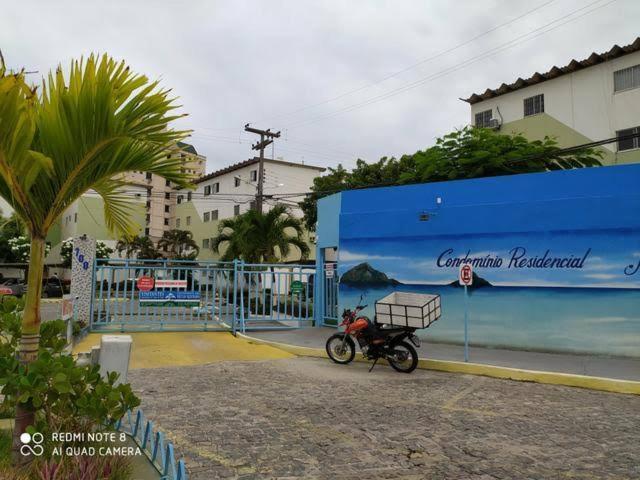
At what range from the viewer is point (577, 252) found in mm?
10977

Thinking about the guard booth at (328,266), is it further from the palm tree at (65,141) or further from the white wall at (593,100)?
the white wall at (593,100)

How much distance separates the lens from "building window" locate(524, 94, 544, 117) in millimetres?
24312

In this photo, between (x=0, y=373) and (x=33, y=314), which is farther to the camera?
(x=33, y=314)

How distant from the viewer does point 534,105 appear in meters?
24.6

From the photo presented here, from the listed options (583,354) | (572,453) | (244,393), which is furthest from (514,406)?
(583,354)

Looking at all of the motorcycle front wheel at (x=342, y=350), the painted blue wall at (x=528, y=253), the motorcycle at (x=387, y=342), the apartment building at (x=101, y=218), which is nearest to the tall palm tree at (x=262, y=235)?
the apartment building at (x=101, y=218)

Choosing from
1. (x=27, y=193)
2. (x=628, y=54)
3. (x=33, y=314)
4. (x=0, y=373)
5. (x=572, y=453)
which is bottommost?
(x=572, y=453)

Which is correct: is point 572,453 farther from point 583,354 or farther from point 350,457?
point 583,354

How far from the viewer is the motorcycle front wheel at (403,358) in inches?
371

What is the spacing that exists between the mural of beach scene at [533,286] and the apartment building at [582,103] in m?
12.6

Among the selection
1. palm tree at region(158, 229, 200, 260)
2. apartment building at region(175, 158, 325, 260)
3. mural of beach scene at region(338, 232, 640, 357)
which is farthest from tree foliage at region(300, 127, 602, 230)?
Result: palm tree at region(158, 229, 200, 260)

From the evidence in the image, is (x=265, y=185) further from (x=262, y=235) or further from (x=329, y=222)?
(x=329, y=222)

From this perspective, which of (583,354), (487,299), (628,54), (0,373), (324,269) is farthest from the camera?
(628,54)

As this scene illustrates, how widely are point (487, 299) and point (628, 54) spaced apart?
51.7ft
